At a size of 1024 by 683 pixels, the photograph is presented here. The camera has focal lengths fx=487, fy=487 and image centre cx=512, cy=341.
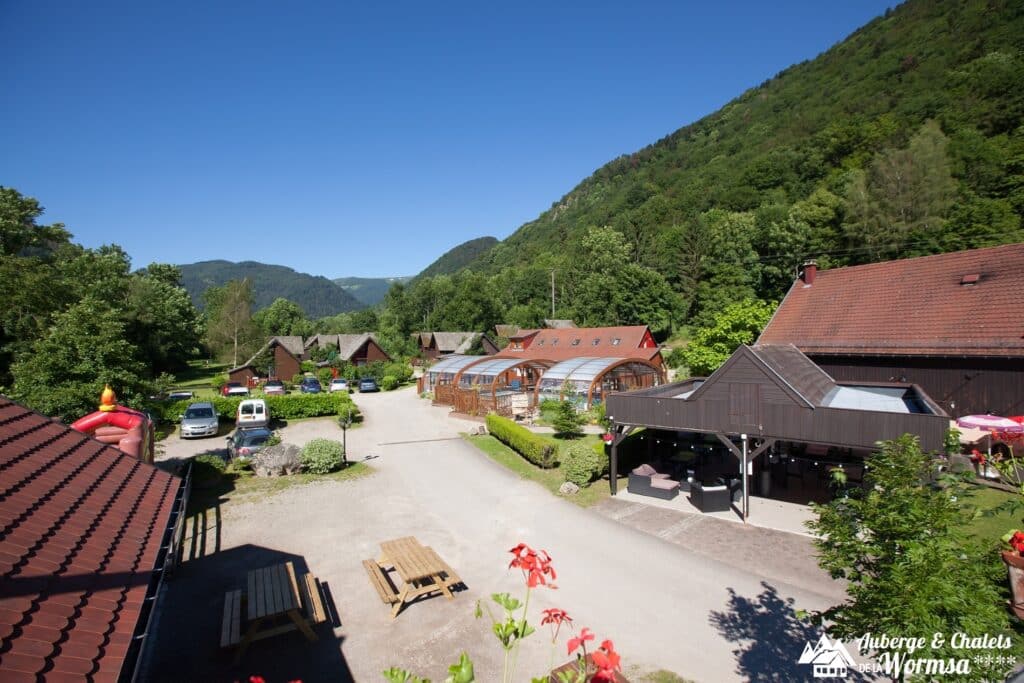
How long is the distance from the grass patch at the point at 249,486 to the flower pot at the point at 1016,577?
621 inches

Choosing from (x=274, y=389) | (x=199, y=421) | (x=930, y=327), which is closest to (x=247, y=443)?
(x=199, y=421)

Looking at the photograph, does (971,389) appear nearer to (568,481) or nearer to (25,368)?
(568,481)

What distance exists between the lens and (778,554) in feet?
33.7

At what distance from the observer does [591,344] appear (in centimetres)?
4022

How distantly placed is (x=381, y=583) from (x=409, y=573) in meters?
0.67

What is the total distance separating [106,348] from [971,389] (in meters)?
27.8

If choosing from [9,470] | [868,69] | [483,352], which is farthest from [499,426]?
[868,69]

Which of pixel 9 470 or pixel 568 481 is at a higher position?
pixel 9 470

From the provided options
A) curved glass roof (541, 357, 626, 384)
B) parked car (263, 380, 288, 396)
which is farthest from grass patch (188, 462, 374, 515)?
parked car (263, 380, 288, 396)

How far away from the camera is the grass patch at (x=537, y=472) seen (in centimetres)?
1405

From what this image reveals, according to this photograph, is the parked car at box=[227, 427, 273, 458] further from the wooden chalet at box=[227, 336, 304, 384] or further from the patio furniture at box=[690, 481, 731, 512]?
the wooden chalet at box=[227, 336, 304, 384]

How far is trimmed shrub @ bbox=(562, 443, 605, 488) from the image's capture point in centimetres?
1464

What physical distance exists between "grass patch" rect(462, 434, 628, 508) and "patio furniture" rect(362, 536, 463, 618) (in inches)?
212

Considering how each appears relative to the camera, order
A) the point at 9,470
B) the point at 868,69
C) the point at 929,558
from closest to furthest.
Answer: the point at 929,558 < the point at 9,470 < the point at 868,69
